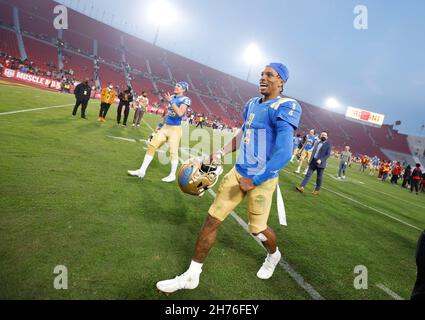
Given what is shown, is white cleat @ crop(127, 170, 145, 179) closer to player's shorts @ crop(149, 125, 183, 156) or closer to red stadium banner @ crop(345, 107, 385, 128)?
player's shorts @ crop(149, 125, 183, 156)

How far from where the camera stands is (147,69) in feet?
184

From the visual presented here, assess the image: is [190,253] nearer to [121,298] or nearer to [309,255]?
[121,298]

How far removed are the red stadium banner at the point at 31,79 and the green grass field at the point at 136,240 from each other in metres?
25.9

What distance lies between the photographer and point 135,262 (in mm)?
3068

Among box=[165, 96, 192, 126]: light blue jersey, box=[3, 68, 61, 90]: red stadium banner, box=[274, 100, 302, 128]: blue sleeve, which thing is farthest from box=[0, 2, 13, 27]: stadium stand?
box=[274, 100, 302, 128]: blue sleeve

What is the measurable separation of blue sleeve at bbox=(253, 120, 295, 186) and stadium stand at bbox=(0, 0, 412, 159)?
44764 mm

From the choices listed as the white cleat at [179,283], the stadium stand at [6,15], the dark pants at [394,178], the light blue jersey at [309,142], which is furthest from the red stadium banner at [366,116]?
the white cleat at [179,283]

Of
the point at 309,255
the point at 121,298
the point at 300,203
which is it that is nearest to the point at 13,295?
the point at 121,298

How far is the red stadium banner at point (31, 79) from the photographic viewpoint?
2757 centimetres

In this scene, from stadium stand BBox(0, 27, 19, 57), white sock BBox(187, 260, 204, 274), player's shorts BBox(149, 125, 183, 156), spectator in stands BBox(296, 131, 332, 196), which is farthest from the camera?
stadium stand BBox(0, 27, 19, 57)

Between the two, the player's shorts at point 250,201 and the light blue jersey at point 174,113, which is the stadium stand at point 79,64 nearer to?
the light blue jersey at point 174,113

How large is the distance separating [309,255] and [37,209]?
3.81 meters

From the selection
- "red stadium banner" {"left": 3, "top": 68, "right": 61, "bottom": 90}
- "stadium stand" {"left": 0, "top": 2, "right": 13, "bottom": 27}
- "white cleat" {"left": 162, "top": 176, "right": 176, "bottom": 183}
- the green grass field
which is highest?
"stadium stand" {"left": 0, "top": 2, "right": 13, "bottom": 27}

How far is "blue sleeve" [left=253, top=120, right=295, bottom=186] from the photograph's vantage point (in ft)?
8.71
